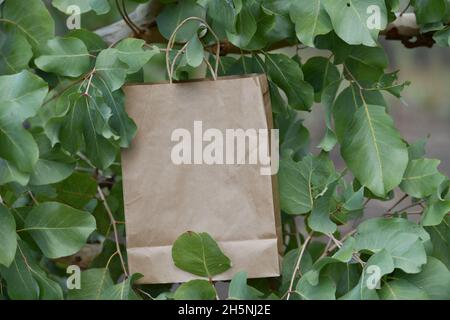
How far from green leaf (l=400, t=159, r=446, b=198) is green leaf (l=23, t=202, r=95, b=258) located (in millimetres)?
362

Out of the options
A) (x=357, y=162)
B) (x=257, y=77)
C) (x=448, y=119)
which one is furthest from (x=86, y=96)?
(x=448, y=119)

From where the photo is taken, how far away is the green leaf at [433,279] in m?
0.84

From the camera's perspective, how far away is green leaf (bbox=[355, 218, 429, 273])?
83cm

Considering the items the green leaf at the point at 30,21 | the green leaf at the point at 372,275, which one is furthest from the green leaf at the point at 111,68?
the green leaf at the point at 372,275

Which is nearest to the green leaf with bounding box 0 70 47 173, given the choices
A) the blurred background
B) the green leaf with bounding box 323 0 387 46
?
the green leaf with bounding box 323 0 387 46

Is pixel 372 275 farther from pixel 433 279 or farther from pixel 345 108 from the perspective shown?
pixel 345 108

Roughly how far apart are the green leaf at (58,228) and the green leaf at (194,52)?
8.1 inches

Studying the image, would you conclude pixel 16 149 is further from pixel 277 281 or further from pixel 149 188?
pixel 277 281

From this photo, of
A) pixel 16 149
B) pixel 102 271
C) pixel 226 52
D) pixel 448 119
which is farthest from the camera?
pixel 448 119

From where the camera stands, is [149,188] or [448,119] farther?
[448,119]

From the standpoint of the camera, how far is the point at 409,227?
875mm

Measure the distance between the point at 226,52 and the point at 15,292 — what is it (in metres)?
0.41

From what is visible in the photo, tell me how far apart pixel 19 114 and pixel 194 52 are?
21 cm
